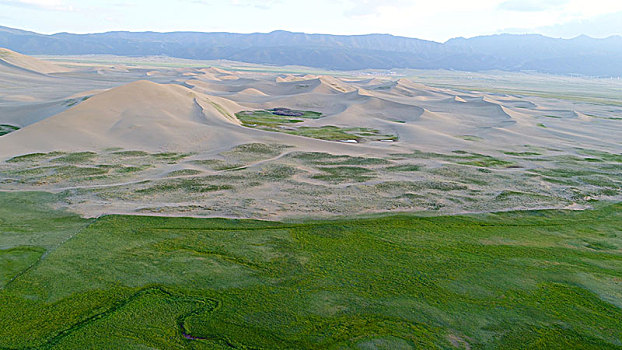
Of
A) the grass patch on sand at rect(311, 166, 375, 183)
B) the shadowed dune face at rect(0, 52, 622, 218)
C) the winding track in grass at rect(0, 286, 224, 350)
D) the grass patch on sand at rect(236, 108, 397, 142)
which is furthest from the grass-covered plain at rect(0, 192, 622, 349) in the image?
the grass patch on sand at rect(236, 108, 397, 142)

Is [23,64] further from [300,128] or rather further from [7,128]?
[300,128]

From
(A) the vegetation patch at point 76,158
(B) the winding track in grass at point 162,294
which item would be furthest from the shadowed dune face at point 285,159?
(B) the winding track in grass at point 162,294

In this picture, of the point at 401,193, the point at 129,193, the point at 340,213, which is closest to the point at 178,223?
the point at 129,193

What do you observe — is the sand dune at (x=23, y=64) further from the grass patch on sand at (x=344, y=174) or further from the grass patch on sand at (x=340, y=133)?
the grass patch on sand at (x=344, y=174)

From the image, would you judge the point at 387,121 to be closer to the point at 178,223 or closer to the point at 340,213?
the point at 340,213

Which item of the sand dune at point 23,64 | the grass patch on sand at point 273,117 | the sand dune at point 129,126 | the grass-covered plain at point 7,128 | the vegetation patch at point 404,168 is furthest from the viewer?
the sand dune at point 23,64

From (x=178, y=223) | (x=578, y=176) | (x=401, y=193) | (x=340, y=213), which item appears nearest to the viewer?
(x=178, y=223)
